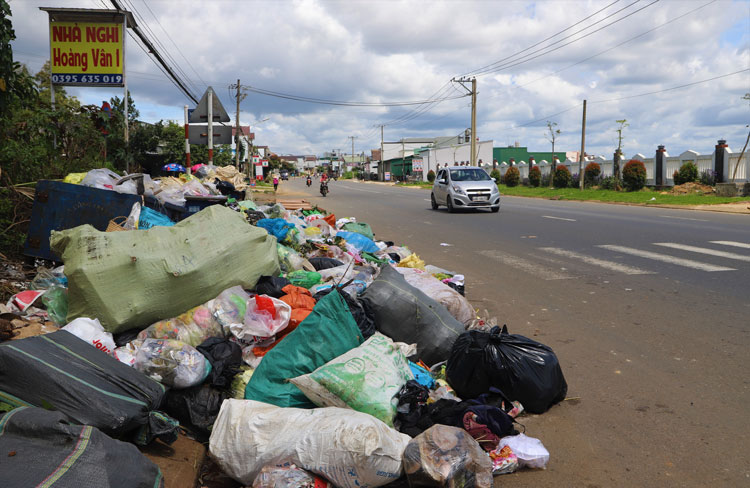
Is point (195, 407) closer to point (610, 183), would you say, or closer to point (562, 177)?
point (610, 183)

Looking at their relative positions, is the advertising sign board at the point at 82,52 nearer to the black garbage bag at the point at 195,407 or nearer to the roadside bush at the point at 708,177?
the black garbage bag at the point at 195,407

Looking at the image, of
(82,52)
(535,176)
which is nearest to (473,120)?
(535,176)

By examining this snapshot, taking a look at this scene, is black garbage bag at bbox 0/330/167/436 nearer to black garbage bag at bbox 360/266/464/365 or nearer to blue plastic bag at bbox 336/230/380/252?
black garbage bag at bbox 360/266/464/365

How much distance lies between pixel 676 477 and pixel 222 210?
3788 mm

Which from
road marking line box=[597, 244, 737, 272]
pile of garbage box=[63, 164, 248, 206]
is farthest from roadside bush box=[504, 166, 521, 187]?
pile of garbage box=[63, 164, 248, 206]

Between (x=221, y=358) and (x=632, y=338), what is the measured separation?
3.38 metres

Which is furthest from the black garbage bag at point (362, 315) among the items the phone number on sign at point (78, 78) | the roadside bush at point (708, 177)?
the roadside bush at point (708, 177)

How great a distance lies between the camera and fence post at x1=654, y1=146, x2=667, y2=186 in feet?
95.5

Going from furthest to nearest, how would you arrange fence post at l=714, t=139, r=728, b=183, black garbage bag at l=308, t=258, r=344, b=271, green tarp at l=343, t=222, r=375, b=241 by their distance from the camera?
fence post at l=714, t=139, r=728, b=183
green tarp at l=343, t=222, r=375, b=241
black garbage bag at l=308, t=258, r=344, b=271

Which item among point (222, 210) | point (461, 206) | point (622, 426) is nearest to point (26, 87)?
point (222, 210)

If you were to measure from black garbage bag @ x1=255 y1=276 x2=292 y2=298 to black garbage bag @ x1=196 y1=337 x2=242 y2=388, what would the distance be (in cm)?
76

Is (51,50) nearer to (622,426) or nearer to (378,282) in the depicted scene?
(378,282)

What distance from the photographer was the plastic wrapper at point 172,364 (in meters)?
3.17

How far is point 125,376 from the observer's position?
286 cm
